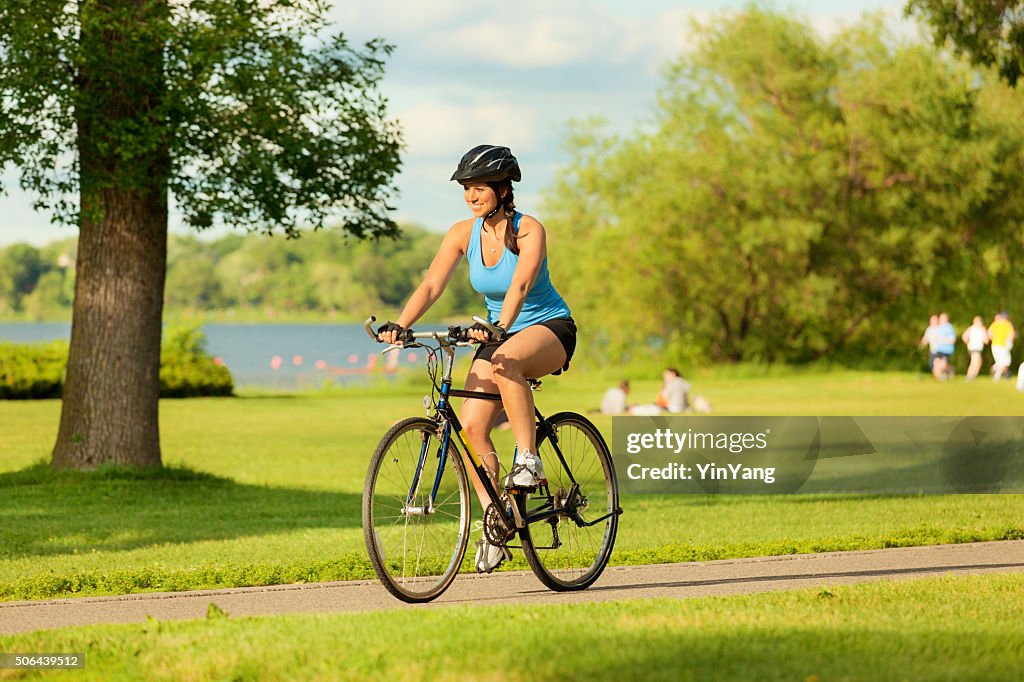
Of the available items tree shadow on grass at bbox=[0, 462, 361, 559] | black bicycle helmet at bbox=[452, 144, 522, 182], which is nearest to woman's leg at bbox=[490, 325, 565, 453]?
black bicycle helmet at bbox=[452, 144, 522, 182]

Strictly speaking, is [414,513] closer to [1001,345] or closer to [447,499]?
[447,499]

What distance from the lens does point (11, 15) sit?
1409cm

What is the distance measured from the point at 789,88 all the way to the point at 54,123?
38.5m

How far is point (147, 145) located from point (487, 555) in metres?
8.63

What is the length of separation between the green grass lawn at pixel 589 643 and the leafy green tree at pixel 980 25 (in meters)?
12.7

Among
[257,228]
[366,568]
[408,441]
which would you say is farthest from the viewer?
[257,228]

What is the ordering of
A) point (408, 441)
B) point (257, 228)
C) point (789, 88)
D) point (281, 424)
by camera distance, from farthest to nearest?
point (789, 88), point (281, 424), point (257, 228), point (408, 441)

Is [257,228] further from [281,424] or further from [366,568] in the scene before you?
[281,424]

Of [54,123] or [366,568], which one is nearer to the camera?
[366,568]

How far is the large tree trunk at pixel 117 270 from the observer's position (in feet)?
48.3

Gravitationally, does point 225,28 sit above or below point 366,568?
above

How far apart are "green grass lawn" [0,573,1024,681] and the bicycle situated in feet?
1.75

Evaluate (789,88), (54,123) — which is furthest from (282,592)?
(789,88)

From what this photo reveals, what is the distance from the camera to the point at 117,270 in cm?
1586
